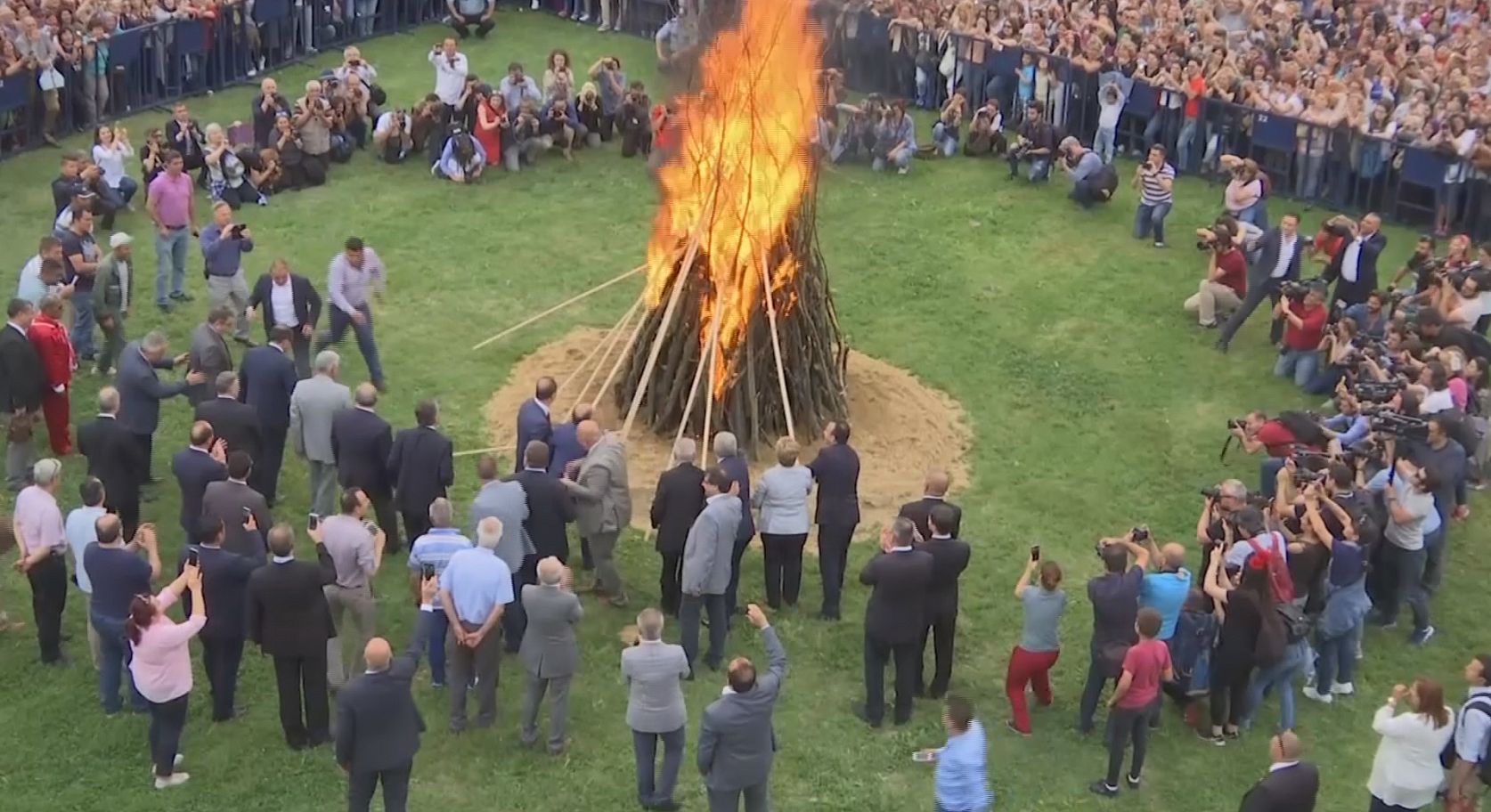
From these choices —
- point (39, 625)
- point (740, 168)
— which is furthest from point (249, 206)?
point (39, 625)

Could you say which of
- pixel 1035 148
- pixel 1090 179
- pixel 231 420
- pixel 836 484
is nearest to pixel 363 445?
pixel 231 420

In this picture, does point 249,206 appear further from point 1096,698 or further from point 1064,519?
point 1096,698

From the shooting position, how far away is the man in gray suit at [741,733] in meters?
10.5

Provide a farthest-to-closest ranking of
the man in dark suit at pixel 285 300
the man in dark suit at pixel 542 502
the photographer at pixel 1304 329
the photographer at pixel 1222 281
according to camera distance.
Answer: the photographer at pixel 1222 281, the photographer at pixel 1304 329, the man in dark suit at pixel 285 300, the man in dark suit at pixel 542 502

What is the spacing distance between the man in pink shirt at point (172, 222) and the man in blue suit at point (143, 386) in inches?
154

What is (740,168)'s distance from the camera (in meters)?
15.7

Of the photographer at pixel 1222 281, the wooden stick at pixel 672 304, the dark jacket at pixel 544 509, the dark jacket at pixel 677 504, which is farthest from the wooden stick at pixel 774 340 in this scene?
the photographer at pixel 1222 281

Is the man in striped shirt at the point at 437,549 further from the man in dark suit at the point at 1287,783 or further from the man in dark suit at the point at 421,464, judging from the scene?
the man in dark suit at the point at 1287,783

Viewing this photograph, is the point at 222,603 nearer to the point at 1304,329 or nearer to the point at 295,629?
the point at 295,629

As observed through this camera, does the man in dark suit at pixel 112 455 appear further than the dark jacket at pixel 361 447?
No

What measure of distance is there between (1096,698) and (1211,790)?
0.93 m

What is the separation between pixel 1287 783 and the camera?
34.0 feet

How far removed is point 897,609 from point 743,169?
Answer: 485 cm

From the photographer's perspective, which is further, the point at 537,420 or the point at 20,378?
the point at 20,378
